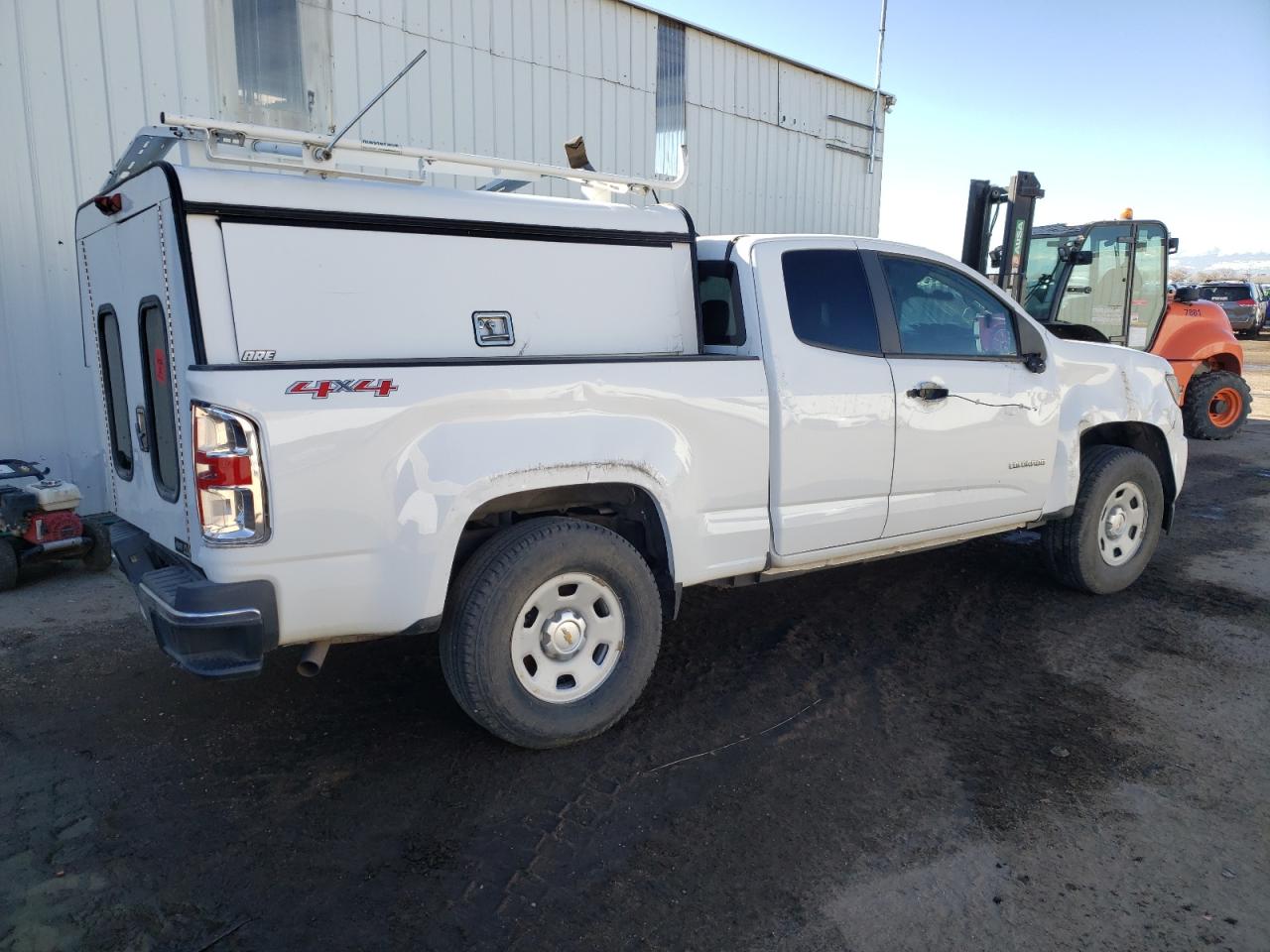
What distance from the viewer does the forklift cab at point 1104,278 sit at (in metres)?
10.7

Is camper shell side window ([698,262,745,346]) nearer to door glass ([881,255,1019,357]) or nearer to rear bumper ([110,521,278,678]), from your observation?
door glass ([881,255,1019,357])

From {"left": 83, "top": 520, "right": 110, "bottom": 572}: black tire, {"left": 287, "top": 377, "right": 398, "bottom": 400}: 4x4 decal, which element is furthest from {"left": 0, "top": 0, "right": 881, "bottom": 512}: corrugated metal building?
{"left": 287, "top": 377, "right": 398, "bottom": 400}: 4x4 decal

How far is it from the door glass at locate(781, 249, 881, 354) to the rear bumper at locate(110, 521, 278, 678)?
2.53 m

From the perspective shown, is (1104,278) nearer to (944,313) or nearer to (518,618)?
(944,313)

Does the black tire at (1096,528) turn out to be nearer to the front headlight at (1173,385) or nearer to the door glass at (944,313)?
the front headlight at (1173,385)

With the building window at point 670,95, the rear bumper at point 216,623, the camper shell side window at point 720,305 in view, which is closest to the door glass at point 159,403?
the rear bumper at point 216,623

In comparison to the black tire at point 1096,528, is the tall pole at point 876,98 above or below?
above

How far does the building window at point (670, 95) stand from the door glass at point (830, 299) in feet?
20.6

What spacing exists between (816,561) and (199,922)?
287cm

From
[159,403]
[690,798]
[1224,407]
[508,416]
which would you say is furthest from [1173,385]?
[1224,407]

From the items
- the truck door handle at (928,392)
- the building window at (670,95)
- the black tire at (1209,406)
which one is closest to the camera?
the truck door handle at (928,392)

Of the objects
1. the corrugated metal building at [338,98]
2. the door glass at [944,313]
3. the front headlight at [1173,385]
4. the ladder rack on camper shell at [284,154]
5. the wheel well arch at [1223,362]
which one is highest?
the corrugated metal building at [338,98]

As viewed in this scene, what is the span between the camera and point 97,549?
611cm

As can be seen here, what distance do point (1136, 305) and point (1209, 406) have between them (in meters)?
1.82
